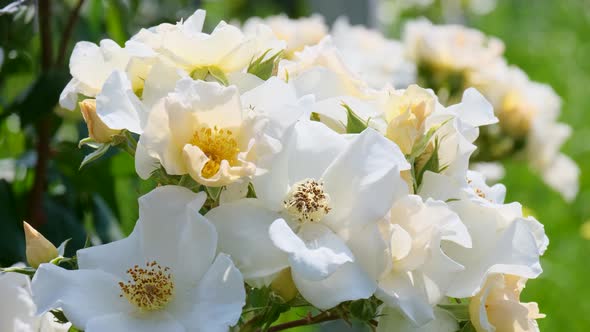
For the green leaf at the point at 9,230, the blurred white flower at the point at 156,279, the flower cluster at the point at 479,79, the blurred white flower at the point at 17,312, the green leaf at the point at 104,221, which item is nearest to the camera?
the blurred white flower at the point at 156,279

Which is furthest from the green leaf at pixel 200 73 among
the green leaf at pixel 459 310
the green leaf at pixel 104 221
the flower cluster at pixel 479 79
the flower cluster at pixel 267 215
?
the flower cluster at pixel 479 79

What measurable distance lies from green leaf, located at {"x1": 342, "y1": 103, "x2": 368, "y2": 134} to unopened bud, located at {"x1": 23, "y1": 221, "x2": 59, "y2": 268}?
21 cm

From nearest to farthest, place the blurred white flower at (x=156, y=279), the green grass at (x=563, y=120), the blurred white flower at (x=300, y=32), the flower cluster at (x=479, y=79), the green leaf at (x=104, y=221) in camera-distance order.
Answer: the blurred white flower at (x=156, y=279) < the green leaf at (x=104, y=221) < the blurred white flower at (x=300, y=32) < the flower cluster at (x=479, y=79) < the green grass at (x=563, y=120)

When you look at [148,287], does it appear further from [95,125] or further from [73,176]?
[73,176]

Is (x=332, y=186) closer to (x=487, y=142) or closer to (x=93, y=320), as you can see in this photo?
(x=93, y=320)

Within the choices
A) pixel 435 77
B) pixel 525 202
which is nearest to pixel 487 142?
pixel 435 77

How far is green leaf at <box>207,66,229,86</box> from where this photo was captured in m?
0.64

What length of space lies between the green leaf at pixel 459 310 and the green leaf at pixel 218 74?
22 cm

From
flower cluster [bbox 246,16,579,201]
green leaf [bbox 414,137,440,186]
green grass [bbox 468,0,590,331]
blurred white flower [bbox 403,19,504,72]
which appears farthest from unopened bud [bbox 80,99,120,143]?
green grass [bbox 468,0,590,331]

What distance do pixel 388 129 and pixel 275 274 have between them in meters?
A: 0.14

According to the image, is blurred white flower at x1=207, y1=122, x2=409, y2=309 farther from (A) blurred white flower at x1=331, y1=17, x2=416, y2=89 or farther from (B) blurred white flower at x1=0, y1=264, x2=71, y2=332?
(A) blurred white flower at x1=331, y1=17, x2=416, y2=89

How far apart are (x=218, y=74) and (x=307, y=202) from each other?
0.12 meters

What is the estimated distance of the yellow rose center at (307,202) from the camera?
23.1 inches

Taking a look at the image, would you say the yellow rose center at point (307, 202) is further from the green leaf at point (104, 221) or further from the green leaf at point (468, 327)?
the green leaf at point (104, 221)
